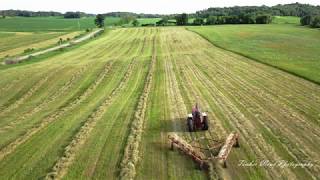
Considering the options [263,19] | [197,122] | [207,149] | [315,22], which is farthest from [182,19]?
[207,149]

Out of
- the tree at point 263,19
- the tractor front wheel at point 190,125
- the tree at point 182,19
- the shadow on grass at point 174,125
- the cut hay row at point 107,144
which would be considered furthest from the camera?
the tree at point 182,19

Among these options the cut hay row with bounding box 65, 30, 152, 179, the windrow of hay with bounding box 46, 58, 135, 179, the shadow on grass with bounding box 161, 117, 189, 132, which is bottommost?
the windrow of hay with bounding box 46, 58, 135, 179

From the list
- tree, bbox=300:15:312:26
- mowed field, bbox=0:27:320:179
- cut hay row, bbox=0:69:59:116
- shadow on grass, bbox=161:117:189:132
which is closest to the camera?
mowed field, bbox=0:27:320:179

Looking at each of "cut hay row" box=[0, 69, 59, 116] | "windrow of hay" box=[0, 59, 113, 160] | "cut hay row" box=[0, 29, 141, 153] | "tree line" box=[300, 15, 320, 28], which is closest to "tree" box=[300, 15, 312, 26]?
"tree line" box=[300, 15, 320, 28]

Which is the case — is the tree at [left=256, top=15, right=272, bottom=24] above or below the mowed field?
above

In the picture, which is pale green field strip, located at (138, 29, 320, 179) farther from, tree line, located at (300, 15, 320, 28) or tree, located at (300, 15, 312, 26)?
tree, located at (300, 15, 312, 26)

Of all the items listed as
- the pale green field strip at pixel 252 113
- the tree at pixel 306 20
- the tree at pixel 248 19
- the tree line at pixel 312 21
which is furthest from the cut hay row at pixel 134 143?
the tree at pixel 248 19

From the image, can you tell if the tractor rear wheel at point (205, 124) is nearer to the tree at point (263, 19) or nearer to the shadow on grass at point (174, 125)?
the shadow on grass at point (174, 125)

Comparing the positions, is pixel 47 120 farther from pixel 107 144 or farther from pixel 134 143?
pixel 134 143

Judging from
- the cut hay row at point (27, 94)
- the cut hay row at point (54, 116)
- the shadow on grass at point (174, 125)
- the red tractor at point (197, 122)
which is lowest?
the cut hay row at point (27, 94)
